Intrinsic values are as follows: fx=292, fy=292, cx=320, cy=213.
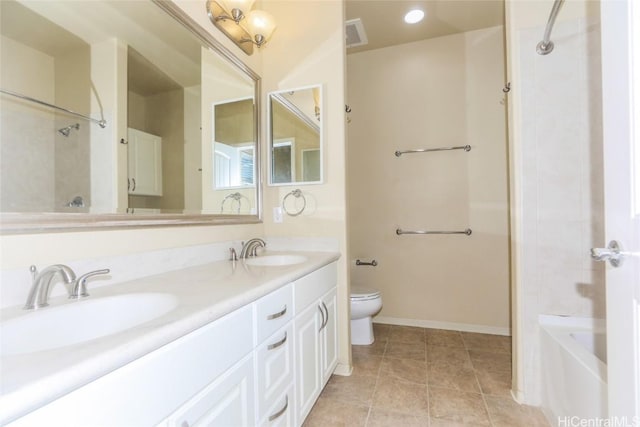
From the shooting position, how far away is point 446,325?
2641 millimetres

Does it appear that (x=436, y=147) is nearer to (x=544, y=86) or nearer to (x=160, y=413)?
(x=544, y=86)

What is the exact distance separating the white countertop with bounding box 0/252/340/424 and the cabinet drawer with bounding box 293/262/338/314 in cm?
11

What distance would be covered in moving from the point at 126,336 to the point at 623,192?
46.1 inches

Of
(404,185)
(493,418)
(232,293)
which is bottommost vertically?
(493,418)

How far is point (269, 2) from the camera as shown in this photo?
2037 millimetres

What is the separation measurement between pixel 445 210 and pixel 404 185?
1.40ft

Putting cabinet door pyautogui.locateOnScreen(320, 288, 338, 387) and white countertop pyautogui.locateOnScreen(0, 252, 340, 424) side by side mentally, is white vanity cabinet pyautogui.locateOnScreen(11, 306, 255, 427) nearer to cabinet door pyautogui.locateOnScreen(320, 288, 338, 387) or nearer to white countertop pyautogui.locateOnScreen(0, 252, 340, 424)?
white countertop pyautogui.locateOnScreen(0, 252, 340, 424)

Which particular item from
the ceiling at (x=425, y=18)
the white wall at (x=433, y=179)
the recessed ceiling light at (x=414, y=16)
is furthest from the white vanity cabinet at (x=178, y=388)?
the recessed ceiling light at (x=414, y=16)

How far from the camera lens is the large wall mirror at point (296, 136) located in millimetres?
1914

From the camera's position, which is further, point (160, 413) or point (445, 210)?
point (445, 210)

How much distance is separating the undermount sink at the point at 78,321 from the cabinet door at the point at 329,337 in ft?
2.91

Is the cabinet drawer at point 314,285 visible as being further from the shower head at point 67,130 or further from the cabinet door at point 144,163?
the shower head at point 67,130

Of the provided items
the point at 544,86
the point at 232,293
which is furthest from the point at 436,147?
the point at 232,293

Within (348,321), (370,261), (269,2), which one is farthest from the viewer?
Result: (370,261)
